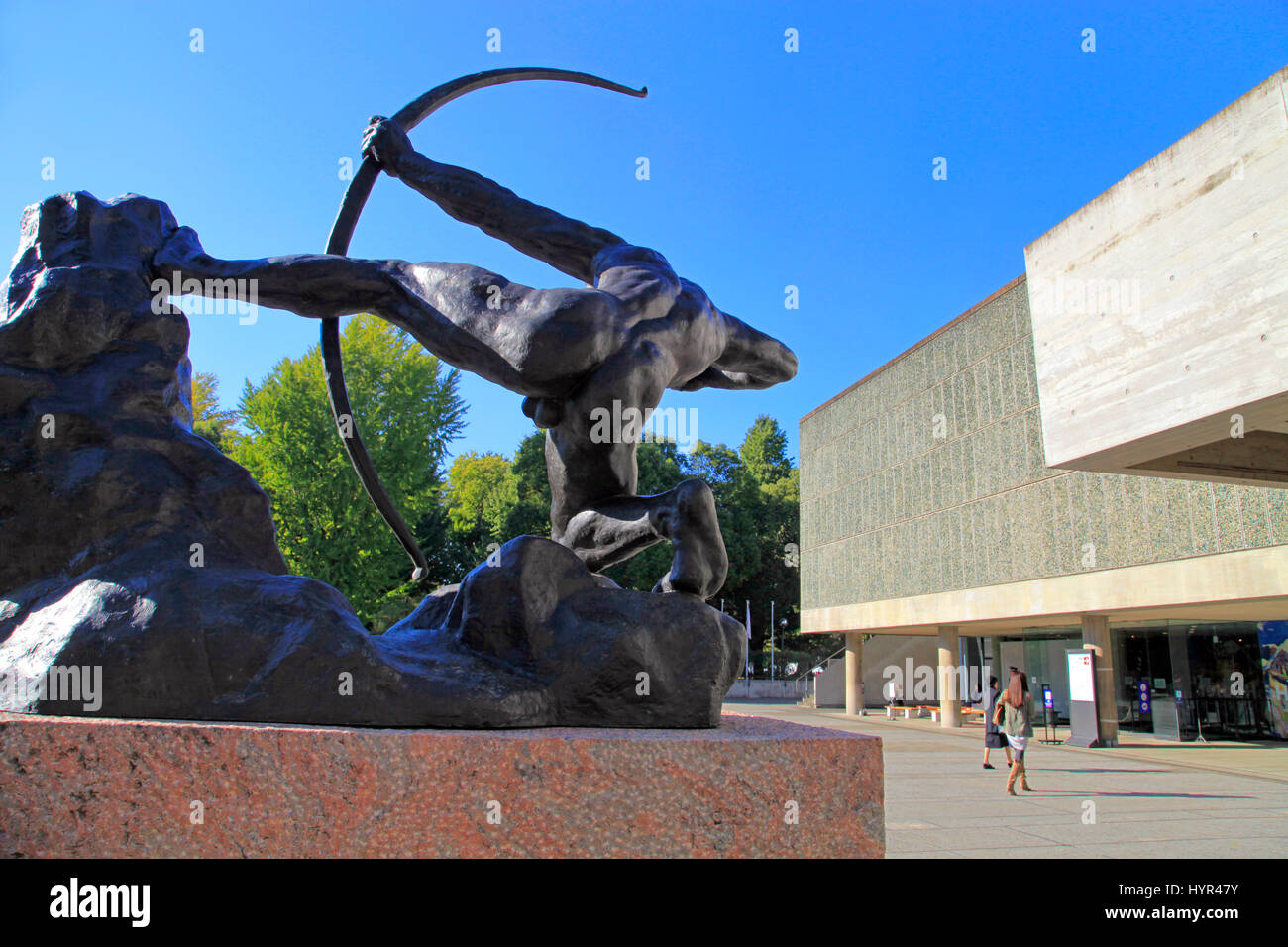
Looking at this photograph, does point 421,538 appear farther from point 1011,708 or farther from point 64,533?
point 64,533

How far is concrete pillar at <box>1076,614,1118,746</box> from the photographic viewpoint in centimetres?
2019

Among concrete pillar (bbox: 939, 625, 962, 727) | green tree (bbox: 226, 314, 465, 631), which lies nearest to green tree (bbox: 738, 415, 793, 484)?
concrete pillar (bbox: 939, 625, 962, 727)

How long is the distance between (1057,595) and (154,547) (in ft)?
70.1

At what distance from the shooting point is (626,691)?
9.10 feet

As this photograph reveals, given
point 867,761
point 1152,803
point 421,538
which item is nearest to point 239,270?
point 867,761

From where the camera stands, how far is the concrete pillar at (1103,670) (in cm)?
2019

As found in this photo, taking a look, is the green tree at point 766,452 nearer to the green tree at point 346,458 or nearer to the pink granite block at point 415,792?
the green tree at point 346,458

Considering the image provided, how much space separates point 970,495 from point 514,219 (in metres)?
22.7

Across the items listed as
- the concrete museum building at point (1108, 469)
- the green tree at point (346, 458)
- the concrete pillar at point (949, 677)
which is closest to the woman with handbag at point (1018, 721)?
the concrete museum building at point (1108, 469)

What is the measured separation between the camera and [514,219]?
357 cm

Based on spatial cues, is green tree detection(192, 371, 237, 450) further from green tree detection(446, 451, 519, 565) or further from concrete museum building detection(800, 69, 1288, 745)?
concrete museum building detection(800, 69, 1288, 745)

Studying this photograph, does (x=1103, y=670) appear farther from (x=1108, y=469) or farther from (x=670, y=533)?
(x=670, y=533)

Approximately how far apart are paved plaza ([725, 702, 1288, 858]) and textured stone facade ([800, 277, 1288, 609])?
14.7ft

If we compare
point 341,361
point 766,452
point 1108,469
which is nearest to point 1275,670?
point 1108,469
